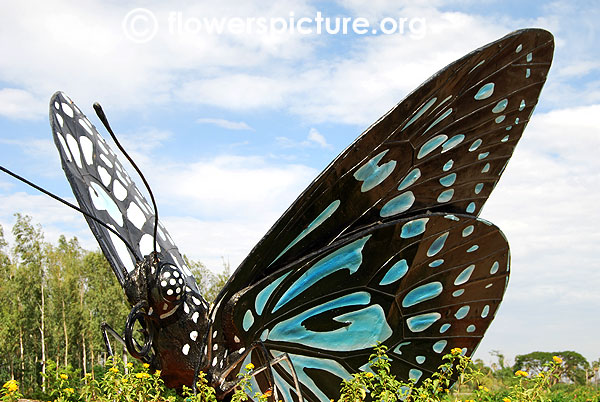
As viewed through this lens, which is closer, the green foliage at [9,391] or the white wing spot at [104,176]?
the green foliage at [9,391]

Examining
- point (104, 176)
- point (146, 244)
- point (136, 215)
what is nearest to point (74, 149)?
point (104, 176)

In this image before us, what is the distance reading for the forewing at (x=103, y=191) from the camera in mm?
4707

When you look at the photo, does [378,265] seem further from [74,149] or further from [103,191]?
[74,149]


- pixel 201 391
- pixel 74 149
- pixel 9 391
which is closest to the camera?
pixel 9 391

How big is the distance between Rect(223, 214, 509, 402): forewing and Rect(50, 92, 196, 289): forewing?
4.36 feet

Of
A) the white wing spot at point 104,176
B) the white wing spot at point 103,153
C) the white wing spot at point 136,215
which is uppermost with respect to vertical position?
the white wing spot at point 103,153

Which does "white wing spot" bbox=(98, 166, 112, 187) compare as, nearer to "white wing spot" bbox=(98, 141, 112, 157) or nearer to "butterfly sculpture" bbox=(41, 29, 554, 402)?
"white wing spot" bbox=(98, 141, 112, 157)

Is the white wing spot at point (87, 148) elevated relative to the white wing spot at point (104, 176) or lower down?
elevated

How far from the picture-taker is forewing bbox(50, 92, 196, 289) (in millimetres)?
4707

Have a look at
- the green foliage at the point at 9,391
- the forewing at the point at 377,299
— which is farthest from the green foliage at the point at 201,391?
the green foliage at the point at 9,391

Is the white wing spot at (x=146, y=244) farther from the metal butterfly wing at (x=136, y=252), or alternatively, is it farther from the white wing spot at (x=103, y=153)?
the white wing spot at (x=103, y=153)

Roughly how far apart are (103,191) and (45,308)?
19341 mm

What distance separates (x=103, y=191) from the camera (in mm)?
5156

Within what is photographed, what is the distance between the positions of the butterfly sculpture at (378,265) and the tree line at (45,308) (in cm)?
1410
